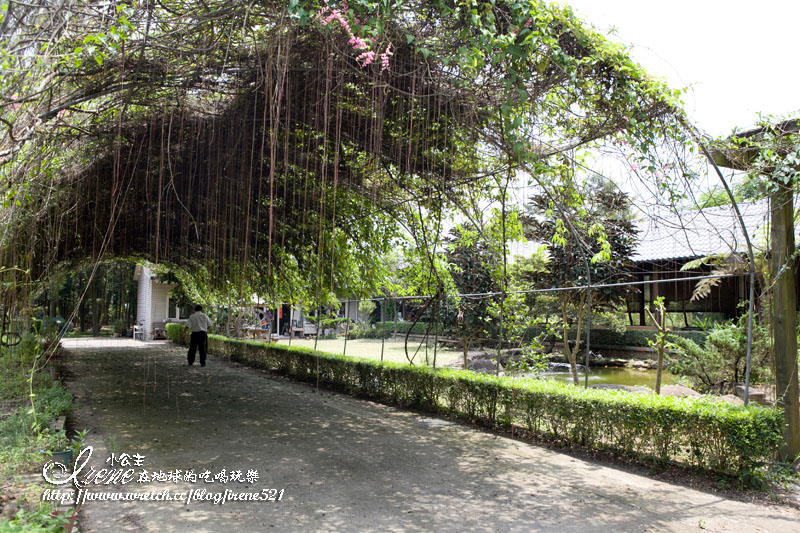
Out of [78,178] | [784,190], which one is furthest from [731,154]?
[78,178]

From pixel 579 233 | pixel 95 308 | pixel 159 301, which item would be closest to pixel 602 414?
pixel 579 233

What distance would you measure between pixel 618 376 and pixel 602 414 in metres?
9.63

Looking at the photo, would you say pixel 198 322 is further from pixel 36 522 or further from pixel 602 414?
pixel 36 522

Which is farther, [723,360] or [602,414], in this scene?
[723,360]

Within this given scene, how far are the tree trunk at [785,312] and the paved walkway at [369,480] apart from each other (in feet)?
3.55

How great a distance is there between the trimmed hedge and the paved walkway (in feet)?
1.23

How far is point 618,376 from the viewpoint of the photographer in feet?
46.1

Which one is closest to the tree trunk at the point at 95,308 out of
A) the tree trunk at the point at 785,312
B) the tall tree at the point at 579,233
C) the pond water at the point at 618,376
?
the pond water at the point at 618,376

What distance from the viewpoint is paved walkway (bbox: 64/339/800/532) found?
3.51 metres

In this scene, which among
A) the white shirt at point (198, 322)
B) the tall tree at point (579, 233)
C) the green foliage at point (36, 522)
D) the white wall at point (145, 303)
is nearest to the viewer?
the green foliage at point (36, 522)

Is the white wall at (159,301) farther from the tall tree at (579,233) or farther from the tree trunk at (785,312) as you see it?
the tree trunk at (785,312)

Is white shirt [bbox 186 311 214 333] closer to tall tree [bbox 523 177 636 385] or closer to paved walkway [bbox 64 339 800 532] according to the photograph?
paved walkway [bbox 64 339 800 532]

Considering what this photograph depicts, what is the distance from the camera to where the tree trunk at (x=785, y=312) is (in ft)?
15.1

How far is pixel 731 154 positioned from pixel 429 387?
4648mm
